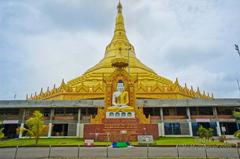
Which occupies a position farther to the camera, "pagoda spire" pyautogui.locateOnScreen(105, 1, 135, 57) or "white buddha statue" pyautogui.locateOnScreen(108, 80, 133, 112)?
"pagoda spire" pyautogui.locateOnScreen(105, 1, 135, 57)

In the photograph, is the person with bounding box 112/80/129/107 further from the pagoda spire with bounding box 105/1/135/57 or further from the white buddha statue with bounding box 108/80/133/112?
the pagoda spire with bounding box 105/1/135/57

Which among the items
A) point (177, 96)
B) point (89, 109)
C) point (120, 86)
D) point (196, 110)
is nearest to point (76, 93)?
point (89, 109)

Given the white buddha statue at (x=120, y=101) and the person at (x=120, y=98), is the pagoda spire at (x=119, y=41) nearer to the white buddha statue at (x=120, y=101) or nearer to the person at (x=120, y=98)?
the white buddha statue at (x=120, y=101)

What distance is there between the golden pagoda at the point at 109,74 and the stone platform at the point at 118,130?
29.3ft

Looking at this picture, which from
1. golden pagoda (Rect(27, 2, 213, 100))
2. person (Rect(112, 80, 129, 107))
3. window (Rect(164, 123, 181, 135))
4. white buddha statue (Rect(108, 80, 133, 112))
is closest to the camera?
white buddha statue (Rect(108, 80, 133, 112))

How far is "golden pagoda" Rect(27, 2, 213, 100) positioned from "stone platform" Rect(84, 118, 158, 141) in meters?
8.93

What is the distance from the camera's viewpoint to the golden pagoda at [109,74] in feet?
113

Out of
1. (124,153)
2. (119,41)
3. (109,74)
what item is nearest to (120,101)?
(124,153)

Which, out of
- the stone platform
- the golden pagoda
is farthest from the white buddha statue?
the golden pagoda

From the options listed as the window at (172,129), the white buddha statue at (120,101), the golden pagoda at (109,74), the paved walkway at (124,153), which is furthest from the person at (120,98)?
the paved walkway at (124,153)

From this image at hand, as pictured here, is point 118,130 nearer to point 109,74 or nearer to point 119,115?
point 119,115

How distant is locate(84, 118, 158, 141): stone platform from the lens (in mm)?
21578

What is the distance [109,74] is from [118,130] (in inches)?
673

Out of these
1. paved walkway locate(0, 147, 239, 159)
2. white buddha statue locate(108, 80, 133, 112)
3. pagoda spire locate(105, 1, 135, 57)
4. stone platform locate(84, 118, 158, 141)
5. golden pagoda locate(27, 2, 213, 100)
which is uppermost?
pagoda spire locate(105, 1, 135, 57)
